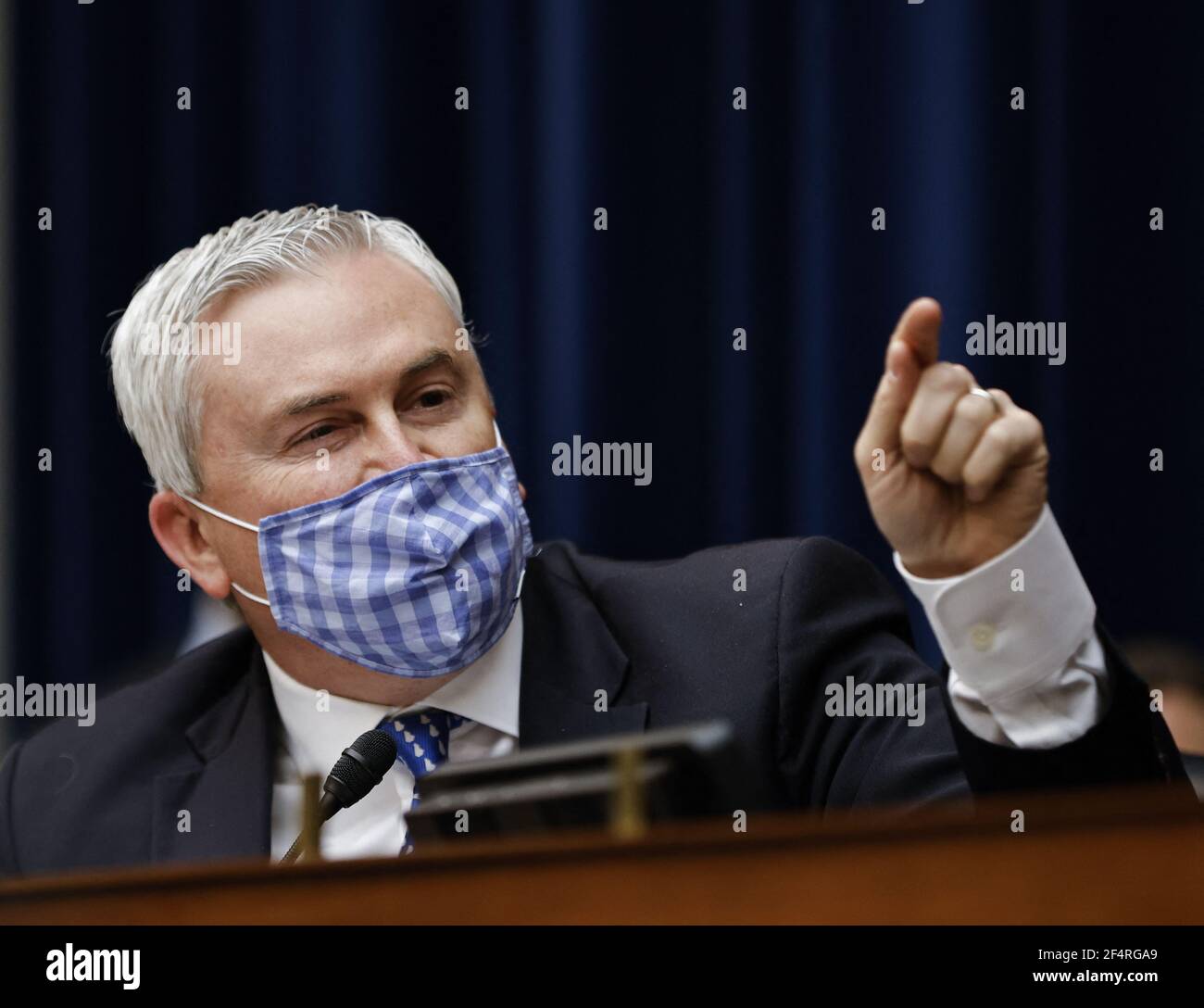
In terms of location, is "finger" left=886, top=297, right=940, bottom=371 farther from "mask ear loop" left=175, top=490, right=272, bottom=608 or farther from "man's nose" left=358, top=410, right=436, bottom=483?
"mask ear loop" left=175, top=490, right=272, bottom=608

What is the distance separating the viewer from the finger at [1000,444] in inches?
52.1

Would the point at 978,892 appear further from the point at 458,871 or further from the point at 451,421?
the point at 451,421

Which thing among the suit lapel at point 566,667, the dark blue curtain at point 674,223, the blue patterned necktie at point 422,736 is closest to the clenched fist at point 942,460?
the suit lapel at point 566,667

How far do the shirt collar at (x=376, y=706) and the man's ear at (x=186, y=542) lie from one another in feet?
0.45

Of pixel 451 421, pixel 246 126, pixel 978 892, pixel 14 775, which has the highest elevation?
pixel 246 126

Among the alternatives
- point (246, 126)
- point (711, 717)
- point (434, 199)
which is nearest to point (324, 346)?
point (711, 717)

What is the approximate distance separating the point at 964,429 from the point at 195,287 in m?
1.16

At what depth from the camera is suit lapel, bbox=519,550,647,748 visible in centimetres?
200

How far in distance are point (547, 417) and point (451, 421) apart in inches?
30.1

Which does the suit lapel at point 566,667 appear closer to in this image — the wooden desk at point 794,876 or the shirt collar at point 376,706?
the shirt collar at point 376,706

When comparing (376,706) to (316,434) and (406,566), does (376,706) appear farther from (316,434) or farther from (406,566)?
(316,434)

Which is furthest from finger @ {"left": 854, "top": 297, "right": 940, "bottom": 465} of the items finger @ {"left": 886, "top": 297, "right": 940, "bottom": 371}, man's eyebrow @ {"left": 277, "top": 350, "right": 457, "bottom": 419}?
man's eyebrow @ {"left": 277, "top": 350, "right": 457, "bottom": 419}
